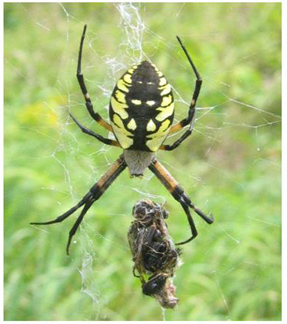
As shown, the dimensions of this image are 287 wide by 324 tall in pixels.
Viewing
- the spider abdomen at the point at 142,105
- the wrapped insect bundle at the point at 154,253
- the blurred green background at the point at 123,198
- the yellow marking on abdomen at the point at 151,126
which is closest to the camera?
the spider abdomen at the point at 142,105

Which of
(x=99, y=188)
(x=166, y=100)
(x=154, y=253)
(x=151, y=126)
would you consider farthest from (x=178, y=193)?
(x=166, y=100)

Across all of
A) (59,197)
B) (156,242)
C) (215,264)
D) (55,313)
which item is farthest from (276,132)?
(156,242)

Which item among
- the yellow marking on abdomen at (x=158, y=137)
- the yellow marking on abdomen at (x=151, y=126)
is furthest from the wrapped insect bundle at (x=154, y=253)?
the yellow marking on abdomen at (x=151, y=126)

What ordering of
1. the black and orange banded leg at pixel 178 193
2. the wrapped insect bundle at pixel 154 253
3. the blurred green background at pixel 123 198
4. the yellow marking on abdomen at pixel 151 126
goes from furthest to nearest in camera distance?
the blurred green background at pixel 123 198 < the black and orange banded leg at pixel 178 193 < the wrapped insect bundle at pixel 154 253 < the yellow marking on abdomen at pixel 151 126

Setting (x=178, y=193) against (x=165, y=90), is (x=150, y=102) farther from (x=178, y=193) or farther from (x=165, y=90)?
(x=178, y=193)

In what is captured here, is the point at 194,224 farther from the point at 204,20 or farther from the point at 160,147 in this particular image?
the point at 204,20

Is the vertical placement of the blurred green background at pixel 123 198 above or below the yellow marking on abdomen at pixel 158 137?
below

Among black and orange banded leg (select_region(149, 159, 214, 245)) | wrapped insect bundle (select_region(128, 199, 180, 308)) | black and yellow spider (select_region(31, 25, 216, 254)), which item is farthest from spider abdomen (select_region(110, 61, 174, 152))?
black and orange banded leg (select_region(149, 159, 214, 245))

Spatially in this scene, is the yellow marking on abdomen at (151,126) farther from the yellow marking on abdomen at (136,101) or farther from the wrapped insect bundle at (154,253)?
the wrapped insect bundle at (154,253)
